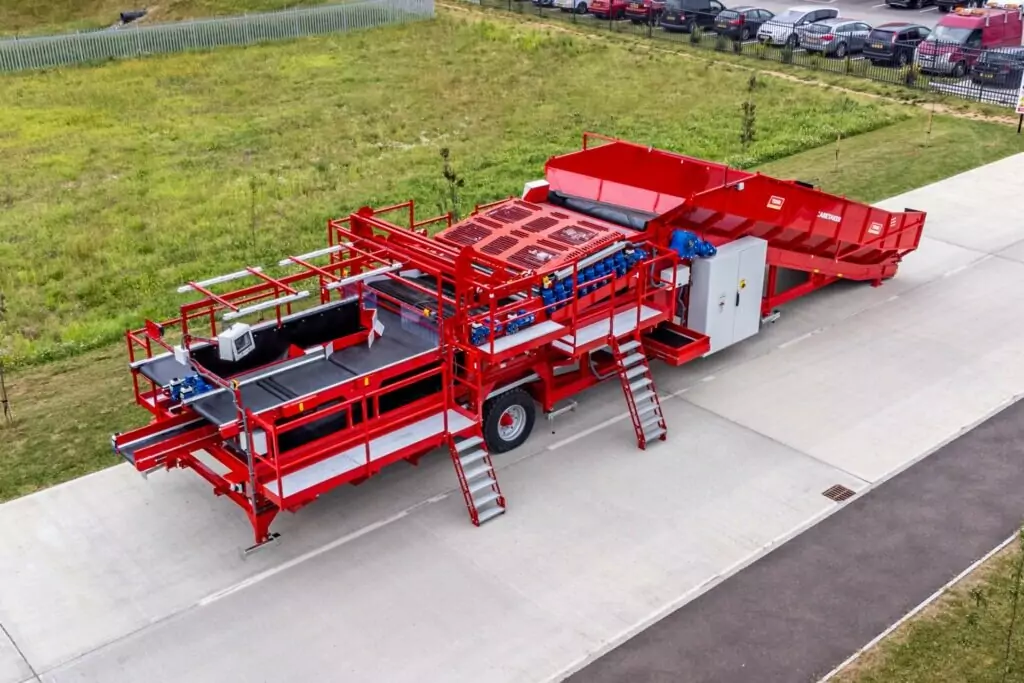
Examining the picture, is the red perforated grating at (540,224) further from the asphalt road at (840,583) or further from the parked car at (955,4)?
the parked car at (955,4)

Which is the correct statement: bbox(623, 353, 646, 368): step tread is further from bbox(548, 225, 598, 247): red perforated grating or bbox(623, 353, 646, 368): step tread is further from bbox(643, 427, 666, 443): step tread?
bbox(548, 225, 598, 247): red perforated grating

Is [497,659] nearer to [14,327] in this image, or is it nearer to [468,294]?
[468,294]

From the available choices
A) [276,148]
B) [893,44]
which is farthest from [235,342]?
[893,44]

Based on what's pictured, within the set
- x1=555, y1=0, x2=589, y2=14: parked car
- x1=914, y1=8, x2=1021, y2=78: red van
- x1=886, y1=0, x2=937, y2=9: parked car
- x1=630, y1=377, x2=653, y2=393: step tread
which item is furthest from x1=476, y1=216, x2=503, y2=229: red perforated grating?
x1=886, y1=0, x2=937, y2=9: parked car

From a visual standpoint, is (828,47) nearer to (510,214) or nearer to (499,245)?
(510,214)

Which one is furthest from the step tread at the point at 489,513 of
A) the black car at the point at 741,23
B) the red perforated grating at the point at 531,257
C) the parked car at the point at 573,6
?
the parked car at the point at 573,6

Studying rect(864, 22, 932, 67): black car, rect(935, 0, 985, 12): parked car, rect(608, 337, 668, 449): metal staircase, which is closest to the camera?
rect(608, 337, 668, 449): metal staircase
